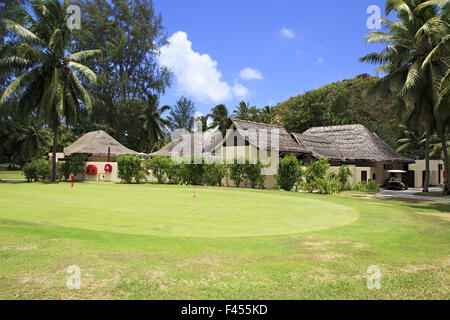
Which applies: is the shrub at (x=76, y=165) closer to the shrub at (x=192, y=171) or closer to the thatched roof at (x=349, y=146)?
the shrub at (x=192, y=171)

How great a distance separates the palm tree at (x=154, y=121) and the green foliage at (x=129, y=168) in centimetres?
2478

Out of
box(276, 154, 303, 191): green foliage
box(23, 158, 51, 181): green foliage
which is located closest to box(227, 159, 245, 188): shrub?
box(276, 154, 303, 191): green foliage

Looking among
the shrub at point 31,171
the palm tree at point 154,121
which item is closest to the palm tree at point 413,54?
the shrub at point 31,171

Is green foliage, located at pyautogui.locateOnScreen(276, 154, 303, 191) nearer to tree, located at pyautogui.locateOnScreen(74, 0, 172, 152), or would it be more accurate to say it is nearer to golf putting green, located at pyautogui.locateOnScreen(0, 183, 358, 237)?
golf putting green, located at pyautogui.locateOnScreen(0, 183, 358, 237)

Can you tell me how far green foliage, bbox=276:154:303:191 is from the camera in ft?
78.3

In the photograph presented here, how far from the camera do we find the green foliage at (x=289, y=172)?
2386 centimetres

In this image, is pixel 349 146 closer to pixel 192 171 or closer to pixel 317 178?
pixel 317 178

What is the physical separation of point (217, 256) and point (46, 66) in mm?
29756

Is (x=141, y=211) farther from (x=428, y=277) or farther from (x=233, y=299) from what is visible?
(x=428, y=277)
